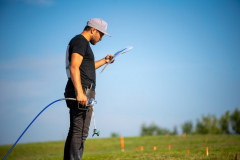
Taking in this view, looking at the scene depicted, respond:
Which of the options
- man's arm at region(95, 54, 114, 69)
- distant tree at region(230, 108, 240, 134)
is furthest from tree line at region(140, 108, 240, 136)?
man's arm at region(95, 54, 114, 69)

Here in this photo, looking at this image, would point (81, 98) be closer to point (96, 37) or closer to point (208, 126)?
point (96, 37)

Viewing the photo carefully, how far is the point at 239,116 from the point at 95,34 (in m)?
57.4

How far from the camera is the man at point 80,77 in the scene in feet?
18.0

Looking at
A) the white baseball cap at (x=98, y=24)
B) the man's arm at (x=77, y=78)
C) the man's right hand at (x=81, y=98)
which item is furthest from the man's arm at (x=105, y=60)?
the man's right hand at (x=81, y=98)

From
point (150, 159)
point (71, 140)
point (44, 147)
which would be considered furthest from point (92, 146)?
point (71, 140)

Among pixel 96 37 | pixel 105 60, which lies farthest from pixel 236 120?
pixel 96 37

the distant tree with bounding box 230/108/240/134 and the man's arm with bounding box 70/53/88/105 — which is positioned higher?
the distant tree with bounding box 230/108/240/134

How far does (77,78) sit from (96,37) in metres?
1.03

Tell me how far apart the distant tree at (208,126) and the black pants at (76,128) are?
193 ft

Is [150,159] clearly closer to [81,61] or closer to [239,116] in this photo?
[81,61]

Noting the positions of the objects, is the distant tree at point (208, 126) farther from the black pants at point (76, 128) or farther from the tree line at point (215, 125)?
the black pants at point (76, 128)

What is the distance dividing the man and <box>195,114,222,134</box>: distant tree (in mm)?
58985

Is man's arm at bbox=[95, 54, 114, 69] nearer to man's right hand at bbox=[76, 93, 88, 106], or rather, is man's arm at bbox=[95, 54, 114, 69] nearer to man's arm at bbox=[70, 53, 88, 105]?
man's arm at bbox=[70, 53, 88, 105]

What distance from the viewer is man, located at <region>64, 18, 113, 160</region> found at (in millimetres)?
5500
